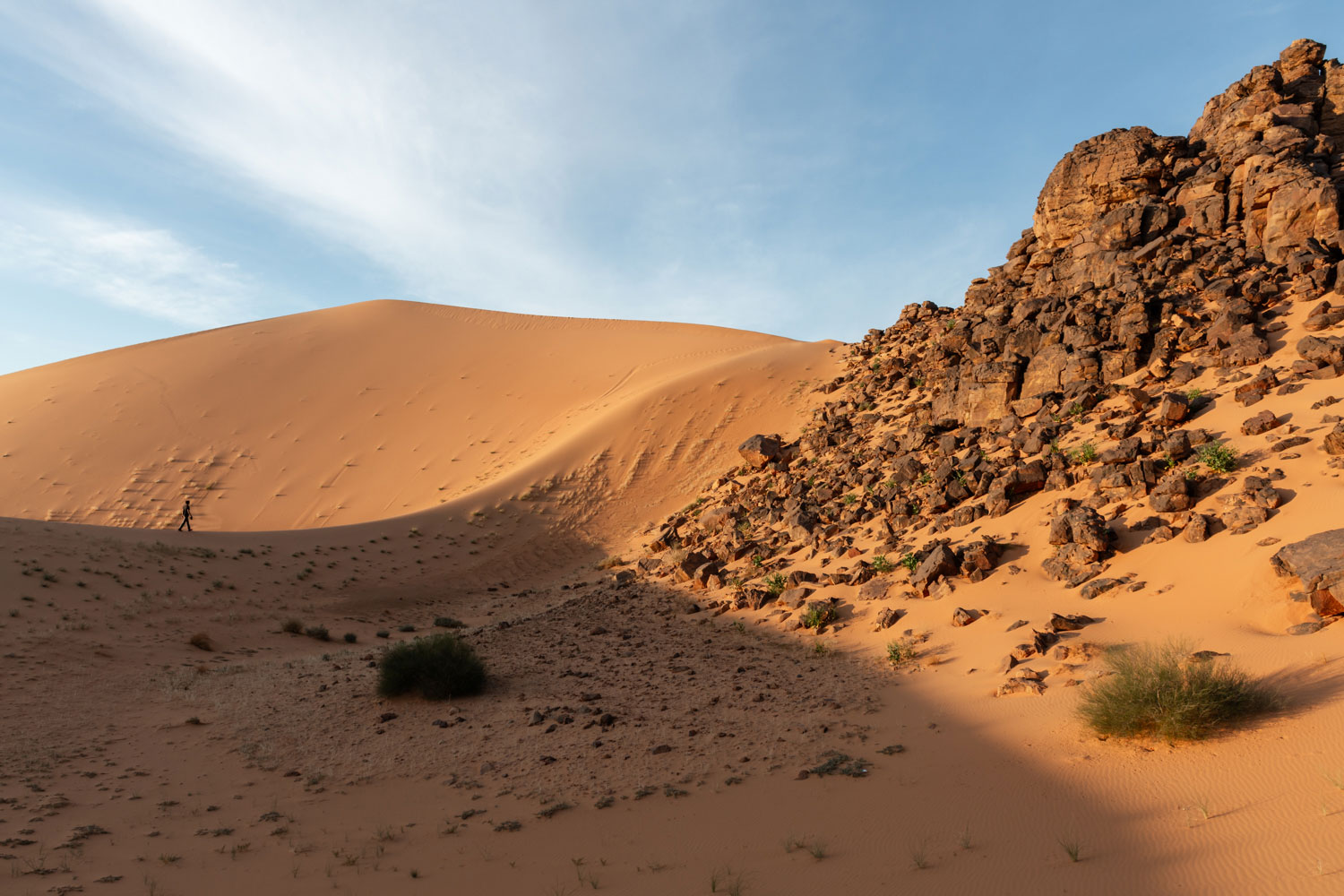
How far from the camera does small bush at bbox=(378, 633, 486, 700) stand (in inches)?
392

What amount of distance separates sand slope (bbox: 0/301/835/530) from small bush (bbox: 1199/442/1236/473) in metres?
17.1

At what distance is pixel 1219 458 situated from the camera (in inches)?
415

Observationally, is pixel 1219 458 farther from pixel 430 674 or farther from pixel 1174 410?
pixel 430 674

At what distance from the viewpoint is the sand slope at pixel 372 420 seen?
28.9 meters

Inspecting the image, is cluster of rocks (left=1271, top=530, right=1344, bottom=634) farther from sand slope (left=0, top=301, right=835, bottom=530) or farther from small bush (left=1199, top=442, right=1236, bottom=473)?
sand slope (left=0, top=301, right=835, bottom=530)

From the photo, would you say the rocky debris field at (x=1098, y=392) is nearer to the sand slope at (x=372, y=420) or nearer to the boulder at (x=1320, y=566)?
the boulder at (x=1320, y=566)

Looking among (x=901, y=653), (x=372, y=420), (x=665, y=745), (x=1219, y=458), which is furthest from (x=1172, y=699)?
(x=372, y=420)

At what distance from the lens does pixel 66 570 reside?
1578 centimetres

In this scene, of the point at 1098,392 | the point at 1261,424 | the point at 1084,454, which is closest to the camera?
the point at 1261,424

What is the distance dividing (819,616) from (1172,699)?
20.6 feet

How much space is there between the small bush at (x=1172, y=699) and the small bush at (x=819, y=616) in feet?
17.9

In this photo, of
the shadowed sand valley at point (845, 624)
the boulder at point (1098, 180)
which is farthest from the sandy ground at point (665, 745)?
the boulder at point (1098, 180)

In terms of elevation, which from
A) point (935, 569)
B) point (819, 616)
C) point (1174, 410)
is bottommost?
point (819, 616)

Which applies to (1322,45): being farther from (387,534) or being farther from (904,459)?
(387,534)
